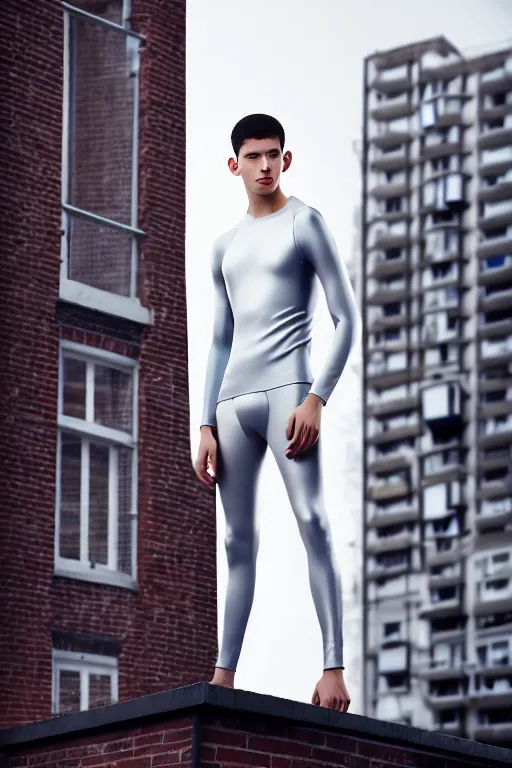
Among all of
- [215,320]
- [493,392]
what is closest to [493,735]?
[493,392]

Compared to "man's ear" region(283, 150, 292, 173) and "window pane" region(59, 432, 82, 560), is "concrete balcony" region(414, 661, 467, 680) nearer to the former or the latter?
"window pane" region(59, 432, 82, 560)

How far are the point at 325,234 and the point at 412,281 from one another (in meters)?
61.3

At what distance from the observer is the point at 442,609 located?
60938 mm

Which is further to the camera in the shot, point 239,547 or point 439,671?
point 439,671

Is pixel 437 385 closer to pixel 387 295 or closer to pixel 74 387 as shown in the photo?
pixel 387 295

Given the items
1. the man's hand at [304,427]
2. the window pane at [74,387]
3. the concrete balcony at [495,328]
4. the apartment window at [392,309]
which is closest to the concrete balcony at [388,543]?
the concrete balcony at [495,328]

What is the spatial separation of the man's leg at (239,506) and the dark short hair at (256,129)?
54.7 inches

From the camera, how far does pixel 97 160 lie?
15.7 metres

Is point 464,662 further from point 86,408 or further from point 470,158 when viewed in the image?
point 86,408

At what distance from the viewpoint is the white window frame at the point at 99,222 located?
49.4ft

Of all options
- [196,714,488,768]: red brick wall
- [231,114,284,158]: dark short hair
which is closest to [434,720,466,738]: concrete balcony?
[196,714,488,768]: red brick wall

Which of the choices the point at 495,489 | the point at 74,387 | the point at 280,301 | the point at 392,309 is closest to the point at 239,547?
the point at 280,301

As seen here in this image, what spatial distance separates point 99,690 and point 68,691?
1.26 feet

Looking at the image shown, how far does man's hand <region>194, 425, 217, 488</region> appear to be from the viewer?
8742 mm
